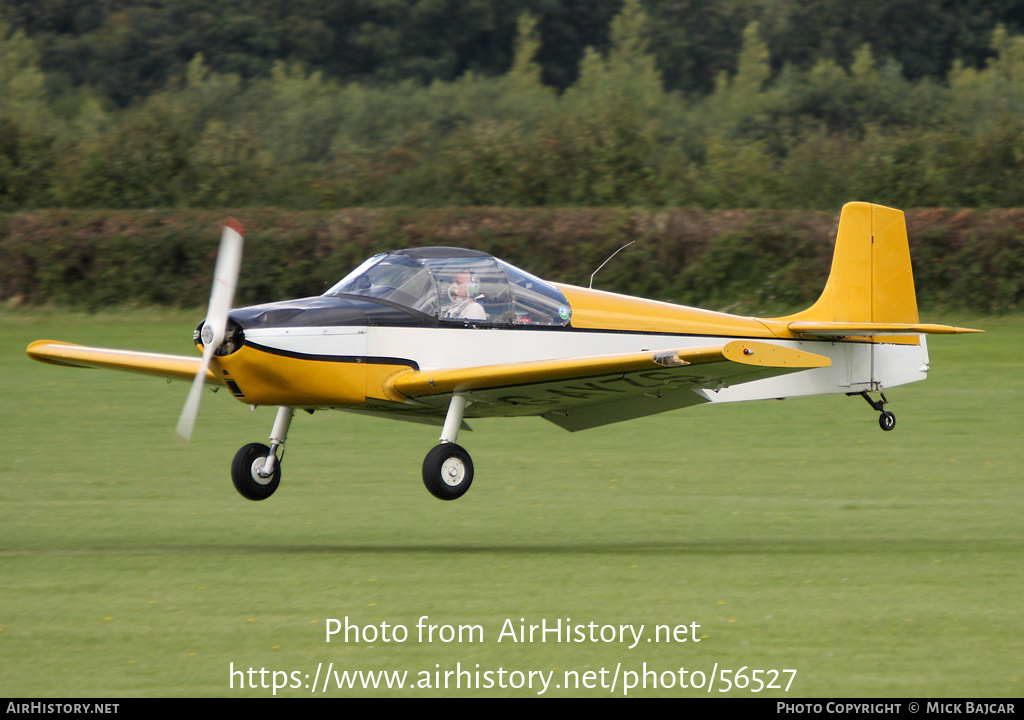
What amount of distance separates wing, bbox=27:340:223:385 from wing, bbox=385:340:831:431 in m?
1.99

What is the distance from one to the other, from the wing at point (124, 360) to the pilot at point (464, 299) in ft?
6.48

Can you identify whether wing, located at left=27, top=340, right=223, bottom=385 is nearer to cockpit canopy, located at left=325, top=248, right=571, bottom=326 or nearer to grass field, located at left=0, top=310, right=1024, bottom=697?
grass field, located at left=0, top=310, right=1024, bottom=697

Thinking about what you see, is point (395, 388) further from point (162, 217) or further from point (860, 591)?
point (162, 217)

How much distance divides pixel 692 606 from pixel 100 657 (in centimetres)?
350

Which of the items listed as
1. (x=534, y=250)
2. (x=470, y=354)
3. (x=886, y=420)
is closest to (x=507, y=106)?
(x=534, y=250)

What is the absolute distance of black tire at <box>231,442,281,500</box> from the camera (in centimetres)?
1022

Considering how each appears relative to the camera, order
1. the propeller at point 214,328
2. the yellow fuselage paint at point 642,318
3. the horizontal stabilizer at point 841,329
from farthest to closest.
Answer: the horizontal stabilizer at point 841,329 < the yellow fuselage paint at point 642,318 < the propeller at point 214,328

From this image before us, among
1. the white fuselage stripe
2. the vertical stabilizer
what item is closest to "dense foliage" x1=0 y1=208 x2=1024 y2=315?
the vertical stabilizer

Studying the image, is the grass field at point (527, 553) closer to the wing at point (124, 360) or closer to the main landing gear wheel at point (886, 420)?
the main landing gear wheel at point (886, 420)

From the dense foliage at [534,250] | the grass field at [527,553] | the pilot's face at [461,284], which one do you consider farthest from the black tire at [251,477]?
the dense foliage at [534,250]

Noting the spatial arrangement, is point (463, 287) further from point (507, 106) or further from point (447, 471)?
point (507, 106)

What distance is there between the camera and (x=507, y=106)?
132 feet

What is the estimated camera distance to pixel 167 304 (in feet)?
104

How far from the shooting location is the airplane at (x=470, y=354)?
370 inches
